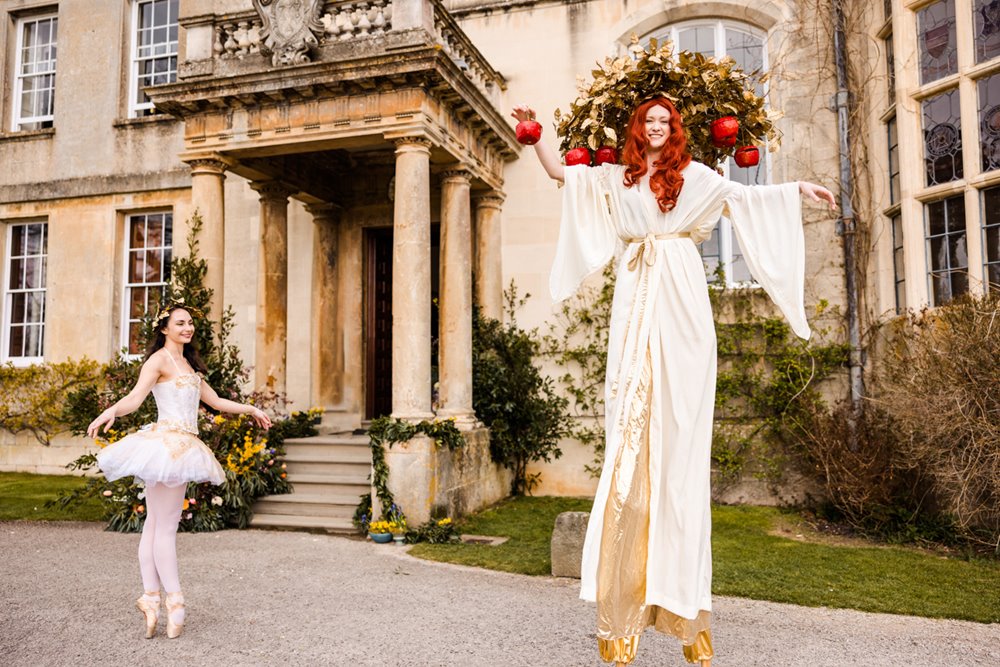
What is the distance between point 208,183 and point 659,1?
6210 mm

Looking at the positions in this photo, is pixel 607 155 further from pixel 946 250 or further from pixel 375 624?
pixel 946 250

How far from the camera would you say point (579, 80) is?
13.0ft

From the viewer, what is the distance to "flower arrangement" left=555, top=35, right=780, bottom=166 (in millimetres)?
3650

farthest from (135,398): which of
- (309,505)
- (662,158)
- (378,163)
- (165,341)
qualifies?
(378,163)

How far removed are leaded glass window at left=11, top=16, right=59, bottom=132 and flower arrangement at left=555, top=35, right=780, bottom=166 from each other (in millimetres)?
12506

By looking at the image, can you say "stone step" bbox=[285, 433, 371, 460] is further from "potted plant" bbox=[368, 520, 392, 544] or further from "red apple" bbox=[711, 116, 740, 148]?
"red apple" bbox=[711, 116, 740, 148]

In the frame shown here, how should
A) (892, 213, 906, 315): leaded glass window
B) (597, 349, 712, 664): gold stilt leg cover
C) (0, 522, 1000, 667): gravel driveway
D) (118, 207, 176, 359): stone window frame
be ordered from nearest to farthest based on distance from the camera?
(597, 349, 712, 664): gold stilt leg cover < (0, 522, 1000, 667): gravel driveway < (892, 213, 906, 315): leaded glass window < (118, 207, 176, 359): stone window frame

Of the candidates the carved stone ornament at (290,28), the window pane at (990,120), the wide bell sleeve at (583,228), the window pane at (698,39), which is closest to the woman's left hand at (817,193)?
the wide bell sleeve at (583,228)

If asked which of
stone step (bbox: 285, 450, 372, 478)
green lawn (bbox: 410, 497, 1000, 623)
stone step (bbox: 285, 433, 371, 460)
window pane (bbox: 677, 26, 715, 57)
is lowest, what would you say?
green lawn (bbox: 410, 497, 1000, 623)

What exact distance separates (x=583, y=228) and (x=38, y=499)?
29.0ft

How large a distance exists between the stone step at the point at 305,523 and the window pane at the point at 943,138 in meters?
6.98

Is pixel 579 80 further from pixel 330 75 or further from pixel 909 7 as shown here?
pixel 909 7

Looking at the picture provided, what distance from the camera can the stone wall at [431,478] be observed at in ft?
24.1

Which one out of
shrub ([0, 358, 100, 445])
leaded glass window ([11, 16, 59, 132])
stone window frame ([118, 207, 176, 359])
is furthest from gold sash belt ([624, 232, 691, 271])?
leaded glass window ([11, 16, 59, 132])
